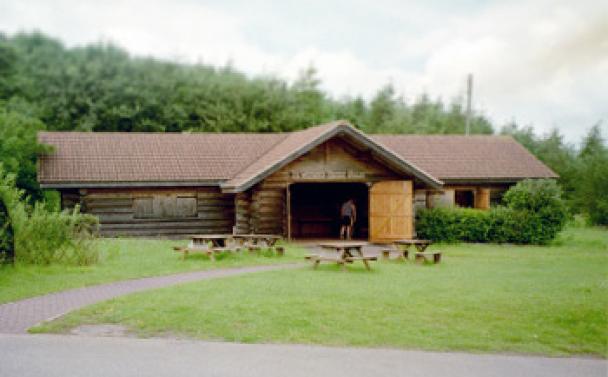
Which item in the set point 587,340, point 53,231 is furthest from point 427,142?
point 587,340

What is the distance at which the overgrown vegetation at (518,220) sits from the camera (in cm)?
2678

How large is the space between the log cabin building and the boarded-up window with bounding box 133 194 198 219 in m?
0.04

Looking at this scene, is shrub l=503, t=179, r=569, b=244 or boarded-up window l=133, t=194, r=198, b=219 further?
boarded-up window l=133, t=194, r=198, b=219

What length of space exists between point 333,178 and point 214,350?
17.9 meters

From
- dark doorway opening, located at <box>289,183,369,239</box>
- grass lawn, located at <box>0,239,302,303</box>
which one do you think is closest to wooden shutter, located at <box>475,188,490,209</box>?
dark doorway opening, located at <box>289,183,369,239</box>

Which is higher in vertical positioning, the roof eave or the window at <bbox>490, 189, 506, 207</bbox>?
the roof eave

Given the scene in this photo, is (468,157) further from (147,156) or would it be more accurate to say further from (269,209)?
(147,156)

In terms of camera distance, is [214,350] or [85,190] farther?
[85,190]

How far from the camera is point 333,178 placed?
88.7 feet

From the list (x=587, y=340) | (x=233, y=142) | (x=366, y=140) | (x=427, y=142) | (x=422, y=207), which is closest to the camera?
(x=587, y=340)

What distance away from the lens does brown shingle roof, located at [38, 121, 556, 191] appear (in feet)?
87.8

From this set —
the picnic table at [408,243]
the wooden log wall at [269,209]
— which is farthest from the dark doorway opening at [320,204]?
the picnic table at [408,243]

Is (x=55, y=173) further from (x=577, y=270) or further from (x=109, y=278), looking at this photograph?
(x=577, y=270)

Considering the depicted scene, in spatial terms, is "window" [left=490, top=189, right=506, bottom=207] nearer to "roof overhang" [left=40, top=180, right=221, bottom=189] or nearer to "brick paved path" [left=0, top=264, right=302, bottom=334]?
"roof overhang" [left=40, top=180, right=221, bottom=189]
